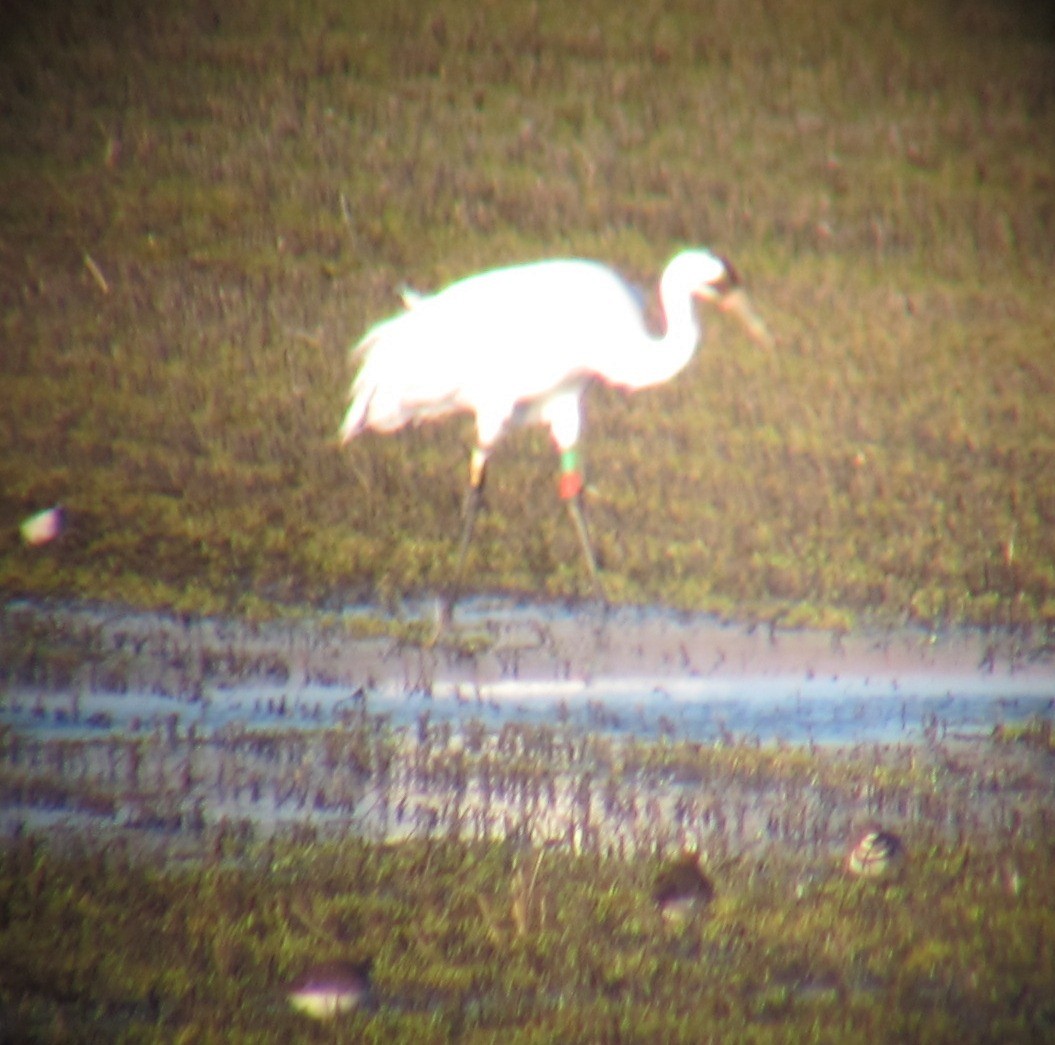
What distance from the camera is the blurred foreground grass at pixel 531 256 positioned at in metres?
3.01

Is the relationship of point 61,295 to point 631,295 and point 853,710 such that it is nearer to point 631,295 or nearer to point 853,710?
point 631,295

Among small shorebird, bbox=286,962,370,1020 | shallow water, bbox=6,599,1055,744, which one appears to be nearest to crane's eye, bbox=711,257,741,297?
shallow water, bbox=6,599,1055,744

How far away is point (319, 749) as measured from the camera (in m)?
2.38

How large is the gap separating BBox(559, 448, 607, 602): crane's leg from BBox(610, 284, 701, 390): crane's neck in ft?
0.78

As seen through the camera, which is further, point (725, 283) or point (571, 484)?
point (725, 283)

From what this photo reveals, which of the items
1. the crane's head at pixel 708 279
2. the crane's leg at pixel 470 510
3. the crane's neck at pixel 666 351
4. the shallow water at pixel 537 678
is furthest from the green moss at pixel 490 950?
the crane's head at pixel 708 279

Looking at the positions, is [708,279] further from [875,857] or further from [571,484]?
[875,857]

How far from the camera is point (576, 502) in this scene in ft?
10.2

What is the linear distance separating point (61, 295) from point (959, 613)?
2436 mm

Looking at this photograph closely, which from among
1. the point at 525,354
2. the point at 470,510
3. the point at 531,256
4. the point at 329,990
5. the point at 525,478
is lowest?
the point at 329,990

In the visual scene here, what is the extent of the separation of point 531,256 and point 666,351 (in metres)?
0.82

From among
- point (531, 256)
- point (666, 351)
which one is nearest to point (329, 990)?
point (666, 351)

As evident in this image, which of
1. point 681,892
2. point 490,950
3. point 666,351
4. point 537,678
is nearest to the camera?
point 490,950

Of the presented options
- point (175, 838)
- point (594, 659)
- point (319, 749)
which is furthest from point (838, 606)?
point (175, 838)
